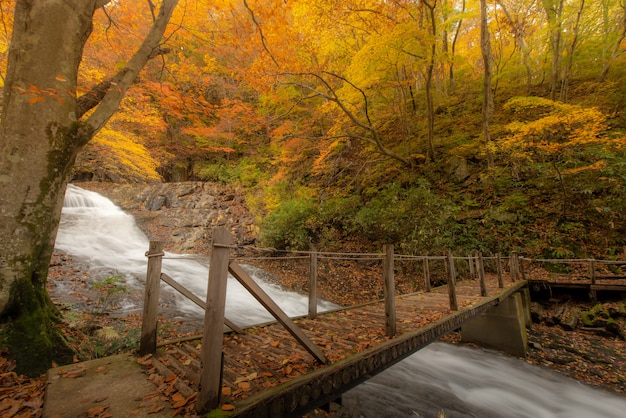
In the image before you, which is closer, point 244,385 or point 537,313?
point 244,385

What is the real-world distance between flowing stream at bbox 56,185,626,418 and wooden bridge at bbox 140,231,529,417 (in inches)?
69.5

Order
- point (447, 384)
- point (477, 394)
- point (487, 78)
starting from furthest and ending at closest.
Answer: point (487, 78) → point (447, 384) → point (477, 394)

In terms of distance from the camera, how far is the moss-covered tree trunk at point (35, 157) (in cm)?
325

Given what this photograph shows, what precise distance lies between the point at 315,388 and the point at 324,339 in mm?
1139

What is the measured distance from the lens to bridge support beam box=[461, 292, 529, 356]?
7.82 metres

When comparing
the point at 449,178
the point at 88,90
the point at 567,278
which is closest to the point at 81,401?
the point at 88,90

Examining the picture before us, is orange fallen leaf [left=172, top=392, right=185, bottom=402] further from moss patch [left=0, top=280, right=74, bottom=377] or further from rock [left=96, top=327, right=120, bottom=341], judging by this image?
rock [left=96, top=327, right=120, bottom=341]

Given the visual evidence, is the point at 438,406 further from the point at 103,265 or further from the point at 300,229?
the point at 103,265

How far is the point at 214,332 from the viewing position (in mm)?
2082

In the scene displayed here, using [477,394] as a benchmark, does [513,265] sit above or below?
above

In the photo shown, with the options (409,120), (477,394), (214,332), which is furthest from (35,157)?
(409,120)

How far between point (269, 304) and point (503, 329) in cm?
873

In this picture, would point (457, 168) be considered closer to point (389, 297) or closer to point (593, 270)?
point (593, 270)

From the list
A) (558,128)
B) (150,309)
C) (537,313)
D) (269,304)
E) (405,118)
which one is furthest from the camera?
(405,118)
